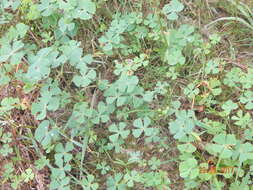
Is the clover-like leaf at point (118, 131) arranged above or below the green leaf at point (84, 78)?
below

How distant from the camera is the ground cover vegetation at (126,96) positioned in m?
2.52

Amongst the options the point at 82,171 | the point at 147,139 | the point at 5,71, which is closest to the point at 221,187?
the point at 147,139

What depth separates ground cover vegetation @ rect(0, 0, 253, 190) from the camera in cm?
252

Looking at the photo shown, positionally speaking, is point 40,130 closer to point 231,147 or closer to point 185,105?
point 185,105

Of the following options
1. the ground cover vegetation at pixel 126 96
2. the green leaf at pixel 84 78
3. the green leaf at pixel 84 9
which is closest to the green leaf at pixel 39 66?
the ground cover vegetation at pixel 126 96

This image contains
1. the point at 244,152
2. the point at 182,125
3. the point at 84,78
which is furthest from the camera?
the point at 84,78

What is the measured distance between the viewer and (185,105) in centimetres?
269

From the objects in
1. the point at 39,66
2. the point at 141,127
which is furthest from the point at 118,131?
the point at 39,66

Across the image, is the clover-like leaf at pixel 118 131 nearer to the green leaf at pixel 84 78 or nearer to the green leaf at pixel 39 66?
the green leaf at pixel 84 78

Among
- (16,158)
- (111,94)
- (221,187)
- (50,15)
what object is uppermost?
(50,15)

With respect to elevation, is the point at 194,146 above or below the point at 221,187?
above

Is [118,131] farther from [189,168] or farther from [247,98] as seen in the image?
[247,98]

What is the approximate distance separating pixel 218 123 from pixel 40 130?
3.32 ft

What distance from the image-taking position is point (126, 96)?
2635mm
